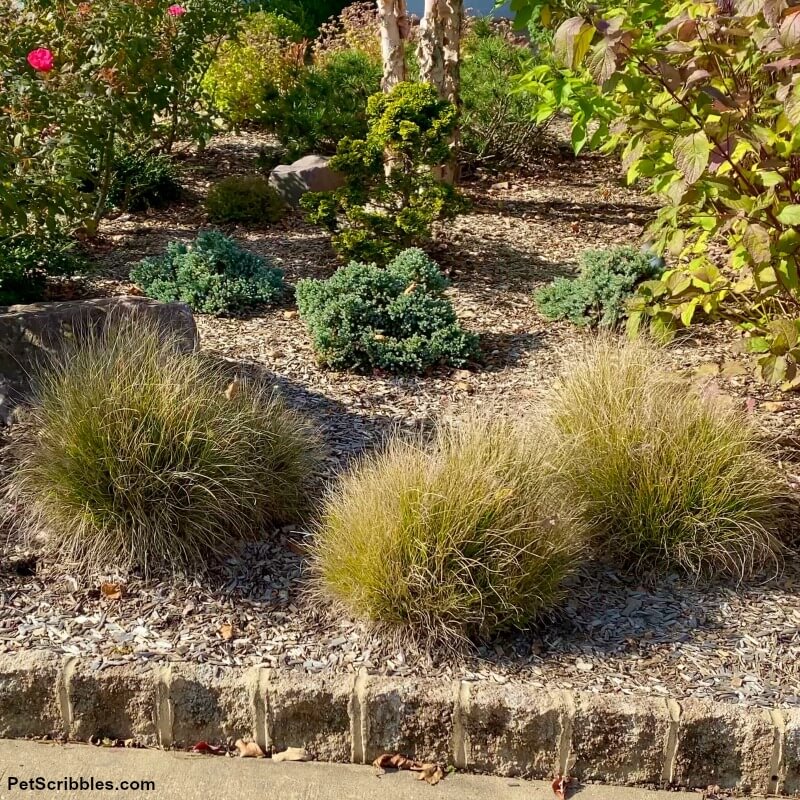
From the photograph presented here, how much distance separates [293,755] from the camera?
8.26ft

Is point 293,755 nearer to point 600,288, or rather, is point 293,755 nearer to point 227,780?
point 227,780

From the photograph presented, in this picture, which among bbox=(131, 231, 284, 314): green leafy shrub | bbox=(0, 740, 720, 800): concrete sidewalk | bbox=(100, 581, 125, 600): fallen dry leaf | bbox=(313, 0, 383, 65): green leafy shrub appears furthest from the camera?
bbox=(313, 0, 383, 65): green leafy shrub

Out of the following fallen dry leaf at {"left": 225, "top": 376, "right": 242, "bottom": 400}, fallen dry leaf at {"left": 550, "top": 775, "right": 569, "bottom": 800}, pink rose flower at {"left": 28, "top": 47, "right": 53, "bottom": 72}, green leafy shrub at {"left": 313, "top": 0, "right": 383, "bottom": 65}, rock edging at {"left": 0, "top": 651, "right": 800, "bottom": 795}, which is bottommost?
fallen dry leaf at {"left": 550, "top": 775, "right": 569, "bottom": 800}

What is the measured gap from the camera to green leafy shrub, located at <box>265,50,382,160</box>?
7.86 meters

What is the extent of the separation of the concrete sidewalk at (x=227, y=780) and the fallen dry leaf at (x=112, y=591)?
0.49 meters

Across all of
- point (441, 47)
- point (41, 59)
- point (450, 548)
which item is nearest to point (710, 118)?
point (450, 548)

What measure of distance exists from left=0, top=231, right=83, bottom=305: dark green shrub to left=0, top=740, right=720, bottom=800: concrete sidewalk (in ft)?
8.85

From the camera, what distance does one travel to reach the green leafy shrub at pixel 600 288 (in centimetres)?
498

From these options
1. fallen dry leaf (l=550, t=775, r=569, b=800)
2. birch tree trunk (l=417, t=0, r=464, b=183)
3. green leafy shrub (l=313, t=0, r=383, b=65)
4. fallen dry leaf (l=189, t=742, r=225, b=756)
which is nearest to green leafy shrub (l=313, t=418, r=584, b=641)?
fallen dry leaf (l=550, t=775, r=569, b=800)

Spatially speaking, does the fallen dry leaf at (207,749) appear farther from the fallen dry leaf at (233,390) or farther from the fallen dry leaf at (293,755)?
the fallen dry leaf at (233,390)

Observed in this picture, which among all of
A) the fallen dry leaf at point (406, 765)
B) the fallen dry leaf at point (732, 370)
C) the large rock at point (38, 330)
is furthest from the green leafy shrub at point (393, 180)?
the fallen dry leaf at point (406, 765)

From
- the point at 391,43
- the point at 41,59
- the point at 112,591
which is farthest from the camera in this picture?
the point at 391,43

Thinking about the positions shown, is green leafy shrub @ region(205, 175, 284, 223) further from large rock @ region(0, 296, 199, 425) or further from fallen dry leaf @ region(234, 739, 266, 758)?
fallen dry leaf @ region(234, 739, 266, 758)

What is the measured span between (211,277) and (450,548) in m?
3.04
